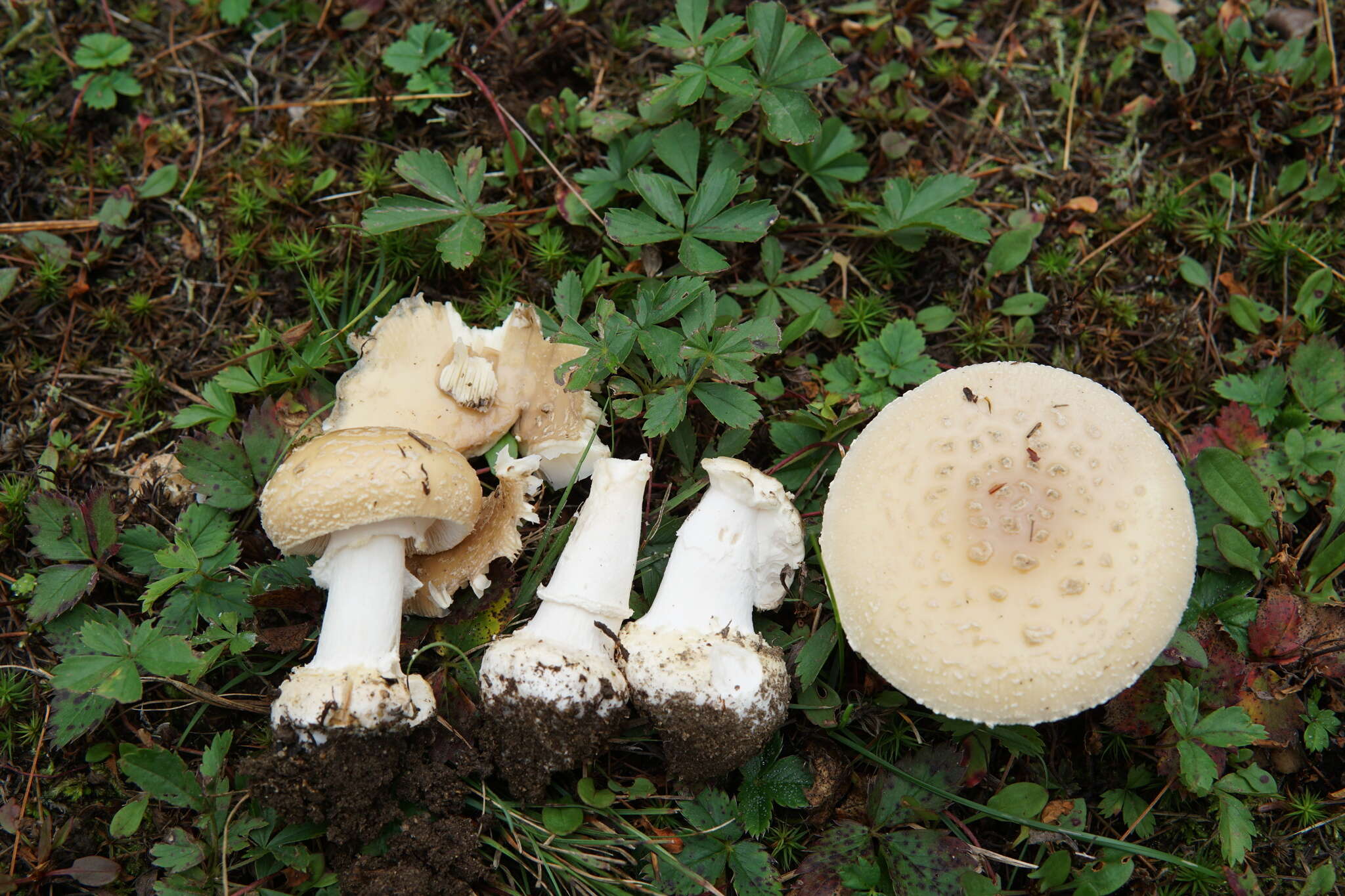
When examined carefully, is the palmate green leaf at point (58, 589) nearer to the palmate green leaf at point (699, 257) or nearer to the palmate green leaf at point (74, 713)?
the palmate green leaf at point (74, 713)

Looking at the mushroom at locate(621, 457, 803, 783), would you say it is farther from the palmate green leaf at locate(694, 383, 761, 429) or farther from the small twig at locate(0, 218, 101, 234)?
the small twig at locate(0, 218, 101, 234)

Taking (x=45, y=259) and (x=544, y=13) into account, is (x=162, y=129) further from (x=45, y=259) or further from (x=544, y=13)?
(x=544, y=13)

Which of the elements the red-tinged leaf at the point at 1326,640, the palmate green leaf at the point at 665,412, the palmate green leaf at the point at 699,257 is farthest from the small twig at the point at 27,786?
the red-tinged leaf at the point at 1326,640

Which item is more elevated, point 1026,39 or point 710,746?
point 1026,39

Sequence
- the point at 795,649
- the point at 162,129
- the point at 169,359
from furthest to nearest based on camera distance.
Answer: the point at 162,129 < the point at 169,359 < the point at 795,649

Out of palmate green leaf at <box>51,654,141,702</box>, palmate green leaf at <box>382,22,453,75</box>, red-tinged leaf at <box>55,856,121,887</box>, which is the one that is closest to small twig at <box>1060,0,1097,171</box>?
palmate green leaf at <box>382,22,453,75</box>

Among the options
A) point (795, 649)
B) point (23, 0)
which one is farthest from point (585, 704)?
point (23, 0)
